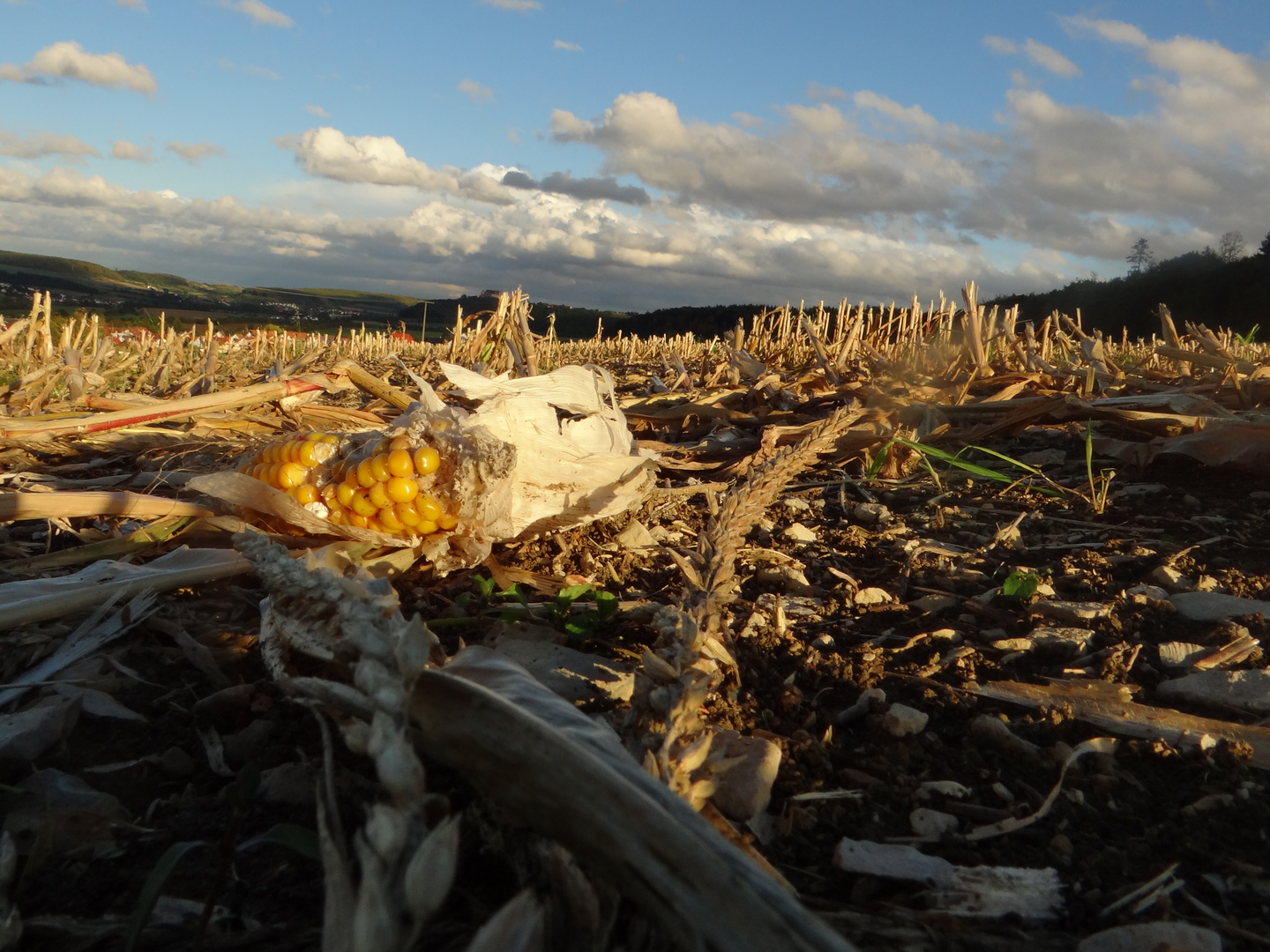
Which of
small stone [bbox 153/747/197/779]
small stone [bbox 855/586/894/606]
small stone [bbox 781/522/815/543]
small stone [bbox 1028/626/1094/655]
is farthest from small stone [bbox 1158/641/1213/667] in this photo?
small stone [bbox 153/747/197/779]

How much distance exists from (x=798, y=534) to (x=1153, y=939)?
1.50 metres

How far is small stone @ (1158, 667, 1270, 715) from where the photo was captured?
1.31 metres

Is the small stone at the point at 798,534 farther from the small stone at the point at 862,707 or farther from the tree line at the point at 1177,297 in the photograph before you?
the tree line at the point at 1177,297

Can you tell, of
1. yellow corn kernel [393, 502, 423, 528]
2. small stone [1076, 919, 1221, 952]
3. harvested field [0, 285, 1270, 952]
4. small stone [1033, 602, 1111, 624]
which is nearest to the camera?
harvested field [0, 285, 1270, 952]

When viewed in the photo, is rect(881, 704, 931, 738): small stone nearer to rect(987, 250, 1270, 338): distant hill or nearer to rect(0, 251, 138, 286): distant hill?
rect(987, 250, 1270, 338): distant hill

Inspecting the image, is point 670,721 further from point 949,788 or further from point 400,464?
point 400,464

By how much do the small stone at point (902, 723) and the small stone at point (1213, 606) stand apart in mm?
871

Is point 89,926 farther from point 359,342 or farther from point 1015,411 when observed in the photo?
point 359,342

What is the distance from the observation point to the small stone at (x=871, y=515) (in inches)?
94.8

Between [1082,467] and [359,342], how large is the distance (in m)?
19.8

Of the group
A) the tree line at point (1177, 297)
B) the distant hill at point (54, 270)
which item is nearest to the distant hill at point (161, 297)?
the distant hill at point (54, 270)

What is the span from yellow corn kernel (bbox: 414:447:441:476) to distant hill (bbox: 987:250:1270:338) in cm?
4672

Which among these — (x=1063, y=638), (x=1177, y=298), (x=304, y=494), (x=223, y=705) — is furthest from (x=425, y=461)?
(x=1177, y=298)

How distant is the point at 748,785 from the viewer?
1.03 meters
